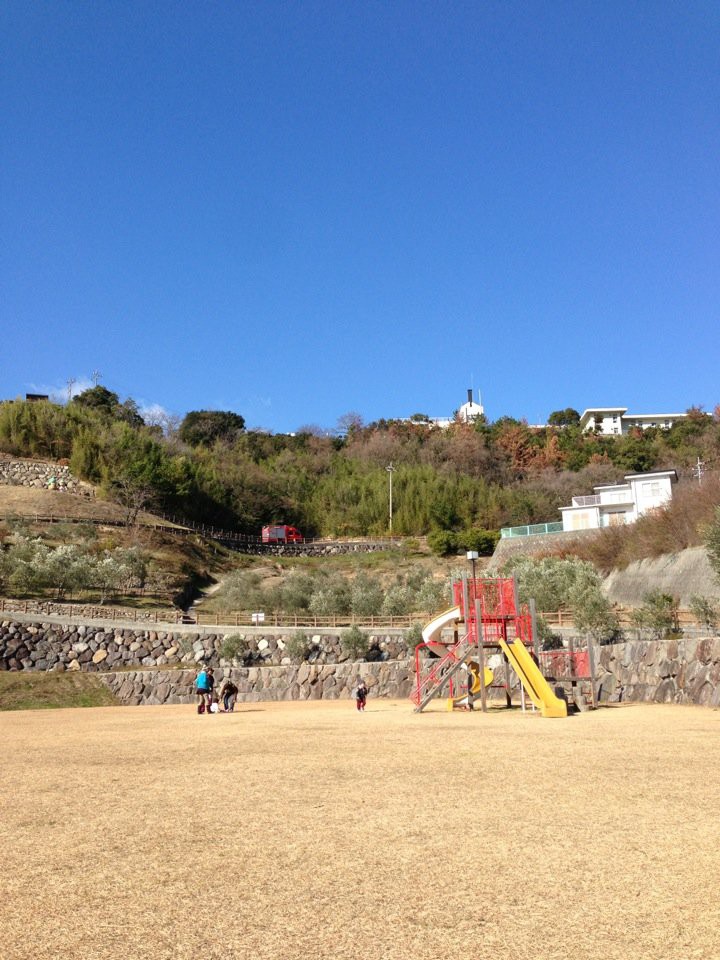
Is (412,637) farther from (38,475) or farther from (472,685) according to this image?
(38,475)

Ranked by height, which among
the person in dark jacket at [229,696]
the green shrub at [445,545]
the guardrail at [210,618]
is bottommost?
the person in dark jacket at [229,696]

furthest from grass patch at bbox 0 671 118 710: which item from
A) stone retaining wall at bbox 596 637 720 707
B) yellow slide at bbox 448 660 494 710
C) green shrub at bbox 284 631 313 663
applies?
stone retaining wall at bbox 596 637 720 707

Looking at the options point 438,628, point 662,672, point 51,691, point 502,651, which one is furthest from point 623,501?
point 51,691

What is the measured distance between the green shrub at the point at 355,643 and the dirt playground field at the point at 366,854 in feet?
67.1

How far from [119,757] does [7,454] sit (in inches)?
2973

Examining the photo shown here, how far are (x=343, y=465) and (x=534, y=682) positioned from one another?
79.5 metres

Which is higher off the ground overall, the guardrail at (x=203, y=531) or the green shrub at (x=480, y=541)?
the guardrail at (x=203, y=531)

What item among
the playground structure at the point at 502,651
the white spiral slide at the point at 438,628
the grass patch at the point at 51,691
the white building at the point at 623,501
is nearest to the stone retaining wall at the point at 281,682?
the grass patch at the point at 51,691

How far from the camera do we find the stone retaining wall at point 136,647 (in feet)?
107

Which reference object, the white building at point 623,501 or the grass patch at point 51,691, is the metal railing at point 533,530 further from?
the grass patch at point 51,691

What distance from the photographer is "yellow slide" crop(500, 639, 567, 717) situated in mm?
16837

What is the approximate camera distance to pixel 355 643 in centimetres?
3156

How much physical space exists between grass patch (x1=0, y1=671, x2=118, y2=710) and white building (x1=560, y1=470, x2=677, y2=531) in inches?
1247

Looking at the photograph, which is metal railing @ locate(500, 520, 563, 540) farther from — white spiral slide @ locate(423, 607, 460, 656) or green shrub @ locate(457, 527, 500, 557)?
white spiral slide @ locate(423, 607, 460, 656)
